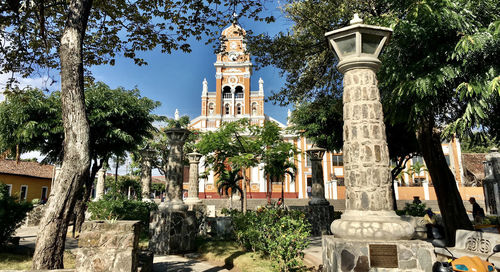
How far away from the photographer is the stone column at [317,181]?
42.3ft

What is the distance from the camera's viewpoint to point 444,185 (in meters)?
8.46

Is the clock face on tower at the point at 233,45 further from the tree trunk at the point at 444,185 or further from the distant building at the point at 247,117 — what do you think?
the tree trunk at the point at 444,185

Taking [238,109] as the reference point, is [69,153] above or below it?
below

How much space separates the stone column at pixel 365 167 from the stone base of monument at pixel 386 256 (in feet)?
0.35

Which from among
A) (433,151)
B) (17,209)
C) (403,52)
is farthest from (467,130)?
(17,209)

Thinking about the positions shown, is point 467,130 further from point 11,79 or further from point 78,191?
point 11,79

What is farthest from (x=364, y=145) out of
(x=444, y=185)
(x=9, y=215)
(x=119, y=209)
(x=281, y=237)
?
(x=119, y=209)

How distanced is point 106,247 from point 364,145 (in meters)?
4.12

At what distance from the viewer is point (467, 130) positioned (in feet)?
23.7

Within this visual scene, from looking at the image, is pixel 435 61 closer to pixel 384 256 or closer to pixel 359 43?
pixel 359 43

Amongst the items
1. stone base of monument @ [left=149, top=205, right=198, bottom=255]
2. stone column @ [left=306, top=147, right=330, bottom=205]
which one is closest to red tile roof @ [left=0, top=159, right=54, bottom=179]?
stone base of monument @ [left=149, top=205, right=198, bottom=255]

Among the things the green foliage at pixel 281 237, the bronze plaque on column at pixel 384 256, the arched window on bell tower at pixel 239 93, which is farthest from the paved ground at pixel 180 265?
the arched window on bell tower at pixel 239 93

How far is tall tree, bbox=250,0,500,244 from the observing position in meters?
5.88

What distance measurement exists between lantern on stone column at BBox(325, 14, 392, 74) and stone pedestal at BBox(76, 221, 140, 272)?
426cm
